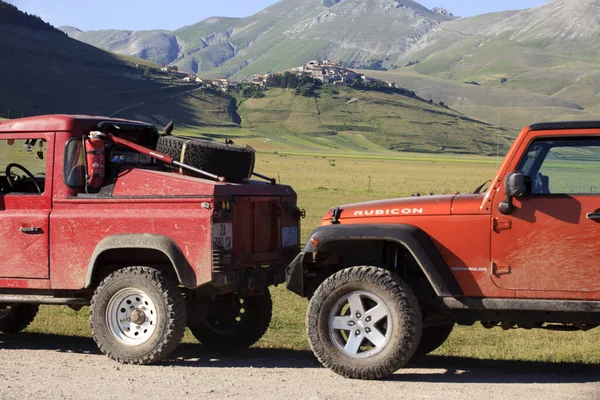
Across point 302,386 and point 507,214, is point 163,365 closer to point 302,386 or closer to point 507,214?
point 302,386

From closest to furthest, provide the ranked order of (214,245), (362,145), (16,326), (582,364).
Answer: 1. (214,245)
2. (582,364)
3. (16,326)
4. (362,145)

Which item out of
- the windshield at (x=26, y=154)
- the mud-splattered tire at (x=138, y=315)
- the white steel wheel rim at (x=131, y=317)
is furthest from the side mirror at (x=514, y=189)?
the windshield at (x=26, y=154)

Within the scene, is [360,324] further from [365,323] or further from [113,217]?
[113,217]

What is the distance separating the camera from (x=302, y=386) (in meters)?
7.52

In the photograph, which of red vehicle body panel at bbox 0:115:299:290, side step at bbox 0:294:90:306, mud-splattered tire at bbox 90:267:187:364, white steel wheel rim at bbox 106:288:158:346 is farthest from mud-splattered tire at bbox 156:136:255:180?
side step at bbox 0:294:90:306

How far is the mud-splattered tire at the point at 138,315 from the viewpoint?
843 centimetres

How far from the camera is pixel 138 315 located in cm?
862

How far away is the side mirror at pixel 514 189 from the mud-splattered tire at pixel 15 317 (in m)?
5.61

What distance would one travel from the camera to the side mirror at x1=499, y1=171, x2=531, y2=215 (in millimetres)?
7352

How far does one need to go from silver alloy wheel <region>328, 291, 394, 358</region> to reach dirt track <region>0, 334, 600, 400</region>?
0.28m

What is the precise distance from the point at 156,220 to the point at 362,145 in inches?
7376

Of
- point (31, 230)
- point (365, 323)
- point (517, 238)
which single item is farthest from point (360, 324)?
point (31, 230)

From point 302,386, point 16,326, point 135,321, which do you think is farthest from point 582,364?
point 16,326

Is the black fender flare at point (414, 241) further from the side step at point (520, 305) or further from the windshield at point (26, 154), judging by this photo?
the windshield at point (26, 154)
